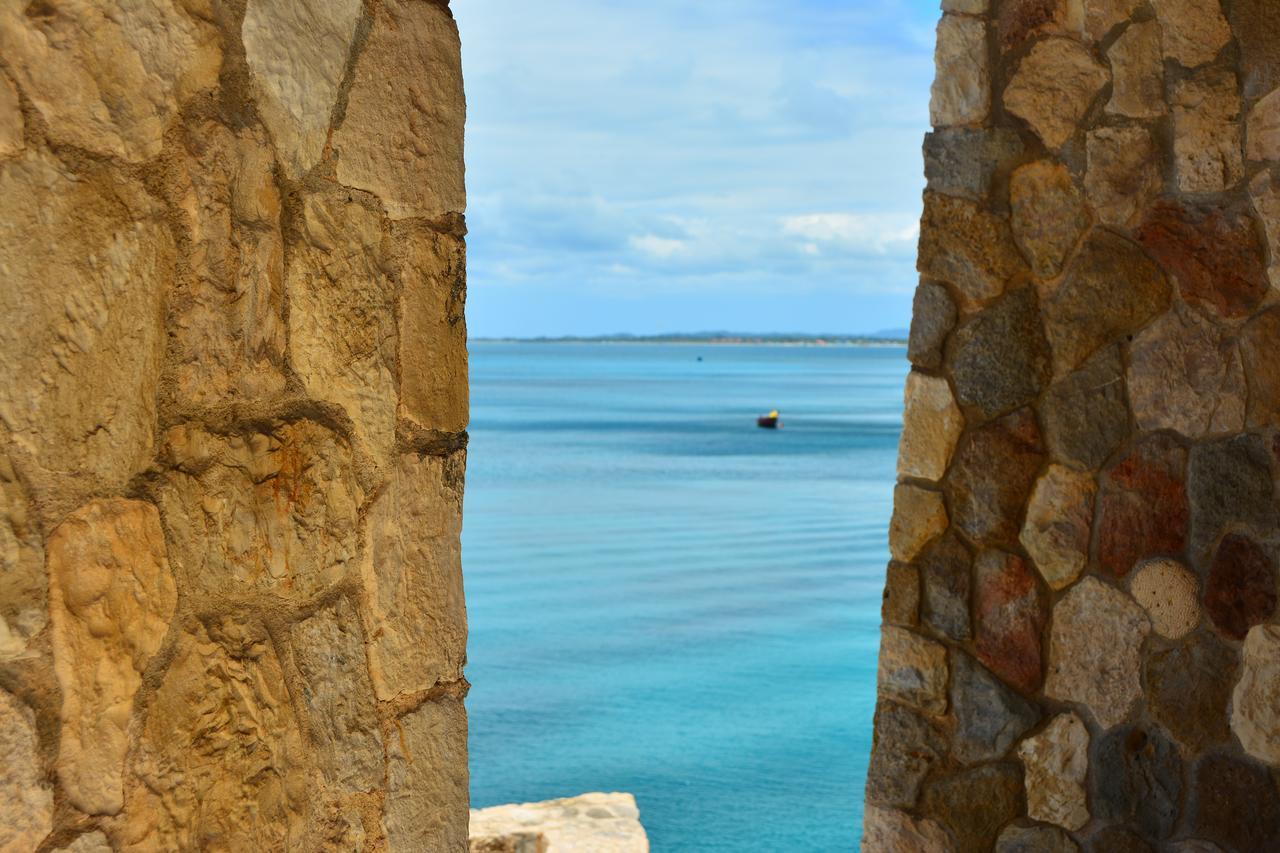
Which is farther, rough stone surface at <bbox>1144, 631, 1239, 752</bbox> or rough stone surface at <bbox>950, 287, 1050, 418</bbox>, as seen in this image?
rough stone surface at <bbox>950, 287, 1050, 418</bbox>

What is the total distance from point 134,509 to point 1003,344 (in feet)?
6.96

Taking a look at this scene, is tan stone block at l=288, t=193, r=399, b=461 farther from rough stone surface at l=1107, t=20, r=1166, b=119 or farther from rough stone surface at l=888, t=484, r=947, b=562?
rough stone surface at l=1107, t=20, r=1166, b=119

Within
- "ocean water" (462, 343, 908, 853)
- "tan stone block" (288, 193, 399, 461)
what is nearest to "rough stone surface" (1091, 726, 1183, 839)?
"tan stone block" (288, 193, 399, 461)

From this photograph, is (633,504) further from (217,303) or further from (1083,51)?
(217,303)

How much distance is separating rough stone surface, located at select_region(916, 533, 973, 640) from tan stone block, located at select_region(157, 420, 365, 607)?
6.19ft

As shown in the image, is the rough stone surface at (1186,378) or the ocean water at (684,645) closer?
the rough stone surface at (1186,378)

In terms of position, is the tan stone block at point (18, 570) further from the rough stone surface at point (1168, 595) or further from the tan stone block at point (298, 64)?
the rough stone surface at point (1168, 595)

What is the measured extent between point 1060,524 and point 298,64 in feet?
6.79

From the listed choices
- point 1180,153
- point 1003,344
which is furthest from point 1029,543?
point 1180,153

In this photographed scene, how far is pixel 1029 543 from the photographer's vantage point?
9.17 ft

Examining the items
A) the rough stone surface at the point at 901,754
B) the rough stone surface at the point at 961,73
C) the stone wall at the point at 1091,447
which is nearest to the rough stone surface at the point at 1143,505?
the stone wall at the point at 1091,447

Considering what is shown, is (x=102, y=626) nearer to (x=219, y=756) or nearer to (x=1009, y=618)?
(x=219, y=756)

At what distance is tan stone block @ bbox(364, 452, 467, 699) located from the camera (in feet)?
4.28

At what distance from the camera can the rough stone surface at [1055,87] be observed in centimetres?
269
